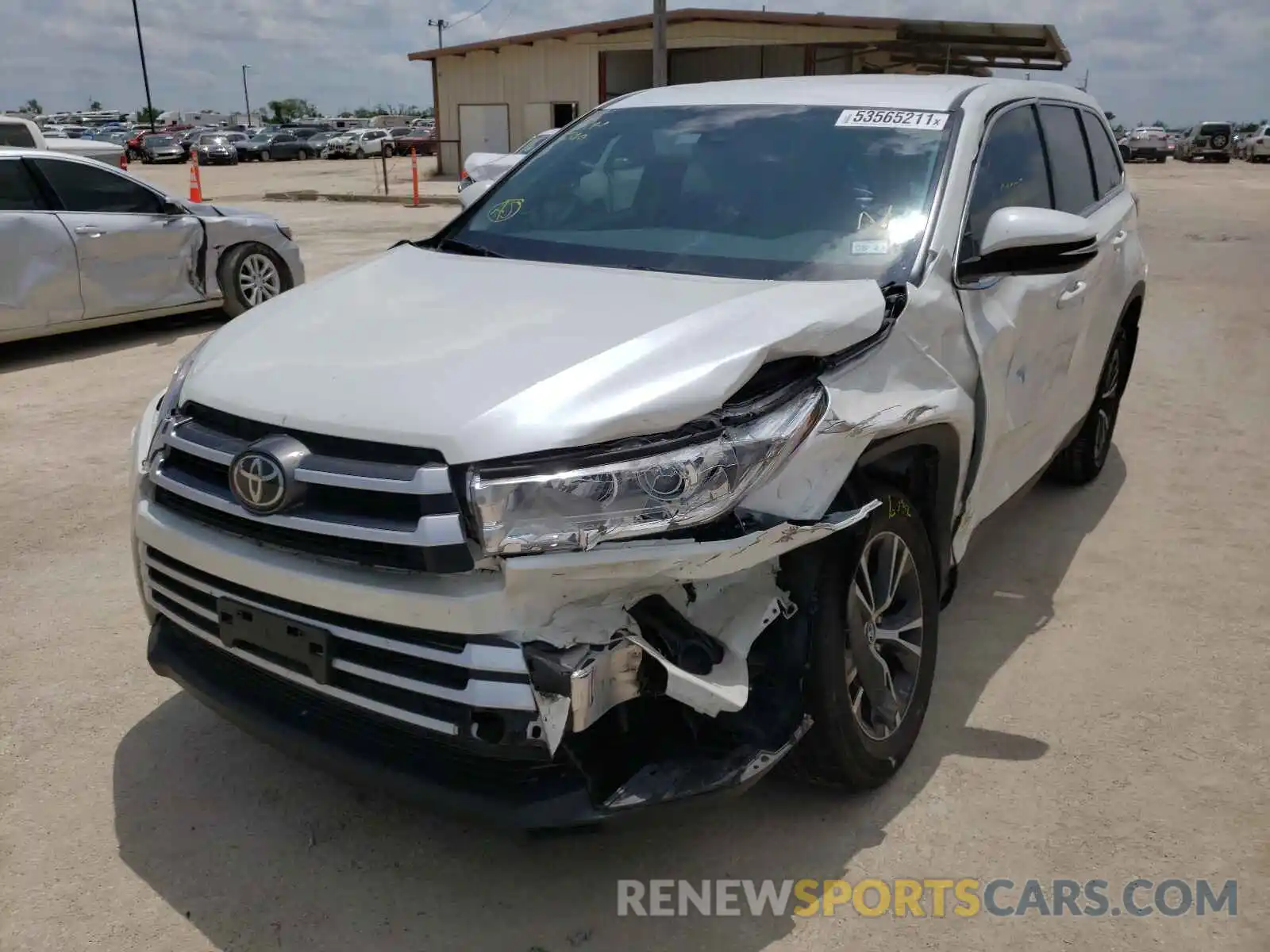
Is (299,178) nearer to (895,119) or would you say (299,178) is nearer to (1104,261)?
(1104,261)

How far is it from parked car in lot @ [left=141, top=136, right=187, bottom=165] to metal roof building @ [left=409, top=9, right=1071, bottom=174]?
14.3 m

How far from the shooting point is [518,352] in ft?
8.02

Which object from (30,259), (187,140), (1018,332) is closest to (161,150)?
(187,140)

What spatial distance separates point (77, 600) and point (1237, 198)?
2577 centimetres

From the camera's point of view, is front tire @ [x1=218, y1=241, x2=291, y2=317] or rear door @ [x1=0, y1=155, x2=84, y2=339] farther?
front tire @ [x1=218, y1=241, x2=291, y2=317]

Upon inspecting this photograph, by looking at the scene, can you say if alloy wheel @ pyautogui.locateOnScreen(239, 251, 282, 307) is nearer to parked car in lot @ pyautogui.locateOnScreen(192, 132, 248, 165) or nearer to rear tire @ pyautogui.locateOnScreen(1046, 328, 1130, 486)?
rear tire @ pyautogui.locateOnScreen(1046, 328, 1130, 486)

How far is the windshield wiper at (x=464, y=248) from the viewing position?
351 cm

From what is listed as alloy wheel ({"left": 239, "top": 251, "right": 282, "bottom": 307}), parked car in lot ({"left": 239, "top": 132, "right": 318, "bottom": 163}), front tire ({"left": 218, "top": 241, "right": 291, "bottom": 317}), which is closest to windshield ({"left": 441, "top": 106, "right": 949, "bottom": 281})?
front tire ({"left": 218, "top": 241, "right": 291, "bottom": 317})

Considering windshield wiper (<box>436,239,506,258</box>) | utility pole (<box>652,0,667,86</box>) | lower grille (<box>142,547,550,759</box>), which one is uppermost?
utility pole (<box>652,0,667,86</box>)

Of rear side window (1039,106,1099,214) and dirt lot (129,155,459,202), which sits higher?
rear side window (1039,106,1099,214)

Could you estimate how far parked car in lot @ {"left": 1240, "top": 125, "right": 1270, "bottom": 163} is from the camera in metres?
43.7

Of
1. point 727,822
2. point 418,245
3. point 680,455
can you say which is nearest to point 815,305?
point 680,455

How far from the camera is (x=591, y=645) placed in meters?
2.15

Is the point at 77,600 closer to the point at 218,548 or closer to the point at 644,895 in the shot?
the point at 218,548
